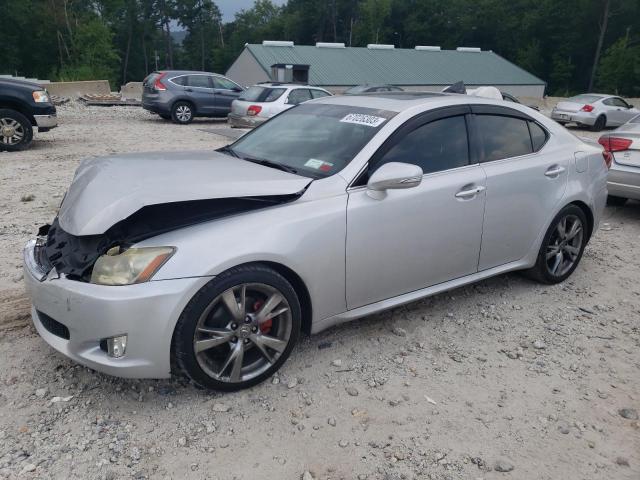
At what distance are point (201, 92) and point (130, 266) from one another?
1544 cm

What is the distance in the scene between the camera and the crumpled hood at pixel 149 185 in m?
2.73

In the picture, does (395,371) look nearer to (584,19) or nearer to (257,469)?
(257,469)

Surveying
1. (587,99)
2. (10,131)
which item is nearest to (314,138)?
(10,131)

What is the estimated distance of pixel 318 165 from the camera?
3434 mm

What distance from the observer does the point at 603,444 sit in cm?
273

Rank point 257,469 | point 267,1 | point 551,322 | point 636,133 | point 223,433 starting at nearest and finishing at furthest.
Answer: point 257,469 < point 223,433 < point 551,322 < point 636,133 < point 267,1

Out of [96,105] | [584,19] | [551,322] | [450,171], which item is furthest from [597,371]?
[584,19]

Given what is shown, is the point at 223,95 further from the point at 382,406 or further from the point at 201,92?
the point at 382,406

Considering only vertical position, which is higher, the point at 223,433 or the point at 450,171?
the point at 450,171

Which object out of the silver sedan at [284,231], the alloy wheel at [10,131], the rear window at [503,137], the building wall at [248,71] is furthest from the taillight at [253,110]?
the building wall at [248,71]

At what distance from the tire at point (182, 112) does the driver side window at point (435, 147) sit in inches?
561

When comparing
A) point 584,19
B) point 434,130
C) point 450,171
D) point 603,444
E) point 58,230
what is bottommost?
point 603,444

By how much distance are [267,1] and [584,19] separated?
55719 mm

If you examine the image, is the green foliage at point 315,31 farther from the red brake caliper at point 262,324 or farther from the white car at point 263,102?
the red brake caliper at point 262,324
